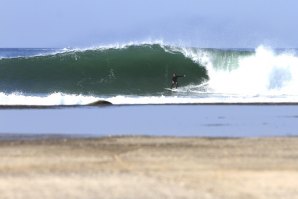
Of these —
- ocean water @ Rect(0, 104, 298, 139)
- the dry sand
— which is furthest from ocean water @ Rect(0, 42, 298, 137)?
the dry sand

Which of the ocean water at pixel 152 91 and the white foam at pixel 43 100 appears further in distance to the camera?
the white foam at pixel 43 100

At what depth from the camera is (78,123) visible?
16672 millimetres

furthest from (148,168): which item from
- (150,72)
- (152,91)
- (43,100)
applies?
(150,72)

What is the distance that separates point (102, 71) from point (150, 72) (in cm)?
201

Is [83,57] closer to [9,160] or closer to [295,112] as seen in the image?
[295,112]

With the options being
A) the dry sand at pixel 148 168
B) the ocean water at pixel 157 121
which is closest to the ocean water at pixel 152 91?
the ocean water at pixel 157 121

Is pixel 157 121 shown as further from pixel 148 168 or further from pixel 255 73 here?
pixel 255 73

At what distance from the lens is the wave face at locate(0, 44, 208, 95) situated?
30.5m

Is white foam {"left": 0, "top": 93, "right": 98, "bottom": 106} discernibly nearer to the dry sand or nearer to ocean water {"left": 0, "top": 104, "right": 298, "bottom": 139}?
ocean water {"left": 0, "top": 104, "right": 298, "bottom": 139}

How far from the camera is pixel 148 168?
988 centimetres

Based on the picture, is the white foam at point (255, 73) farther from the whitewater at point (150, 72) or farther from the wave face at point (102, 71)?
the wave face at point (102, 71)

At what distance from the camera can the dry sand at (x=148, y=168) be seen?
26.8 feet

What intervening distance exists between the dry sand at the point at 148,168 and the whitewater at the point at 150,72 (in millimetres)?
14194

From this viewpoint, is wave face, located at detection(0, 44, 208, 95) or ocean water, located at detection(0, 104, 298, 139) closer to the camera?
ocean water, located at detection(0, 104, 298, 139)
